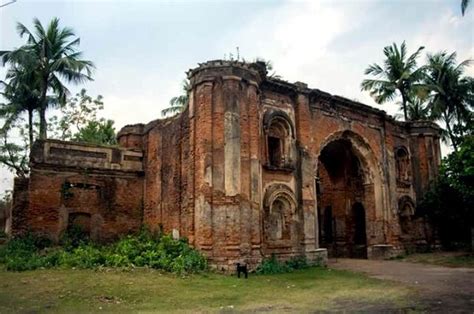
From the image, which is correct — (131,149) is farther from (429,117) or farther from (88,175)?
(429,117)

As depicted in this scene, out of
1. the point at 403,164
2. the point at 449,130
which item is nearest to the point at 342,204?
the point at 403,164

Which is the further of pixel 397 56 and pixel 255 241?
pixel 397 56

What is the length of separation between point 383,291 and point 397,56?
21.0 metres

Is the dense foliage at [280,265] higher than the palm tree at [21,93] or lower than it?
lower

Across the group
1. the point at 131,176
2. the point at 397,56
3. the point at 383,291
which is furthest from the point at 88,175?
the point at 397,56

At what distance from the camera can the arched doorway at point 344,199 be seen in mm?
20500

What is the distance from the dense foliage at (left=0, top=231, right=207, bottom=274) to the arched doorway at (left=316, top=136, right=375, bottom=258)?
9.57m

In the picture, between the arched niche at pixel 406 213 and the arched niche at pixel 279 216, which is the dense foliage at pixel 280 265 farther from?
the arched niche at pixel 406 213

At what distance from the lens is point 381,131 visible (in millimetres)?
20953

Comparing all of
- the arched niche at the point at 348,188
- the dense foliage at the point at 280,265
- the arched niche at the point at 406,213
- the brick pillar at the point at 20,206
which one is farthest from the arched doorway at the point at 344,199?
the brick pillar at the point at 20,206

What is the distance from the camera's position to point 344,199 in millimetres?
21906

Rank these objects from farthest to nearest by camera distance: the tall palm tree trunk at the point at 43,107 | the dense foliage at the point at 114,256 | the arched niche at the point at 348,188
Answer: the tall palm tree trunk at the point at 43,107 → the arched niche at the point at 348,188 → the dense foliage at the point at 114,256

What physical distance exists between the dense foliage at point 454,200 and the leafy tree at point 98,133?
19.1m

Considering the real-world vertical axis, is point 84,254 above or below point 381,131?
below
